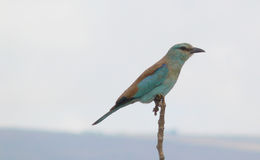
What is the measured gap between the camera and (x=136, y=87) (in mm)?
10406

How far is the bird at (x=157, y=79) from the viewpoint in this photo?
1036cm

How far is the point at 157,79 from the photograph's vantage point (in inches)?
408

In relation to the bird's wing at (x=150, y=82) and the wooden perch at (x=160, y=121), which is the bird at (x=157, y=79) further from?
the wooden perch at (x=160, y=121)

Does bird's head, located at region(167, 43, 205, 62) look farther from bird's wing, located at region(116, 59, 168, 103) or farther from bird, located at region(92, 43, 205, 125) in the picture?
bird's wing, located at region(116, 59, 168, 103)

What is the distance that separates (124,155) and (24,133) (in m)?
25.9

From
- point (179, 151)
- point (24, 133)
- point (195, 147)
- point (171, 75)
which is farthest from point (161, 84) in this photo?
point (195, 147)

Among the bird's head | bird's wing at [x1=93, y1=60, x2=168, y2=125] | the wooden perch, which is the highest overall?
the bird's head

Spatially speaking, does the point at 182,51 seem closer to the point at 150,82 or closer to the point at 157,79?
the point at 157,79

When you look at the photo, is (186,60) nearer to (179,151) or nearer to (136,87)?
(136,87)

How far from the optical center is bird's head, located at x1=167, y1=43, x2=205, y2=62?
34.4 feet

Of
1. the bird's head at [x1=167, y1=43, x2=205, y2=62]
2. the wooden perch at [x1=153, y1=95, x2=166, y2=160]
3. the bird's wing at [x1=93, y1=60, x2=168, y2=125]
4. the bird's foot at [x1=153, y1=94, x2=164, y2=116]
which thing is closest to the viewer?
the wooden perch at [x1=153, y1=95, x2=166, y2=160]

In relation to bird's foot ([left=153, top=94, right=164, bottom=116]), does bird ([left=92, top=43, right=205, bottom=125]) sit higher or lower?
higher

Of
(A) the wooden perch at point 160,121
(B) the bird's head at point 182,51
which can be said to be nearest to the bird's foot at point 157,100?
(A) the wooden perch at point 160,121

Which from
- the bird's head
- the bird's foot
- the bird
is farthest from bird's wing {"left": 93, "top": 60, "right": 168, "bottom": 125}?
the bird's head
